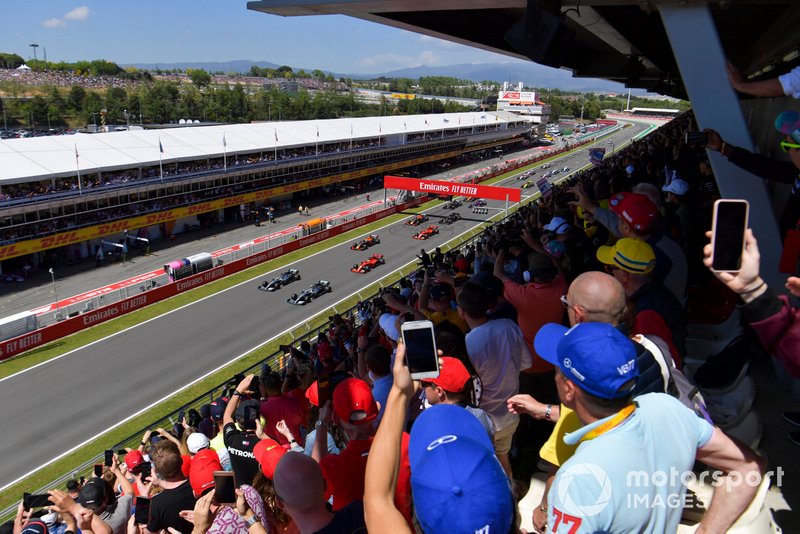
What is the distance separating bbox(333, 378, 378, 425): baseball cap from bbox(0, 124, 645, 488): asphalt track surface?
14.3 meters

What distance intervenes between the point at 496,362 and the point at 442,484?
83.3 inches

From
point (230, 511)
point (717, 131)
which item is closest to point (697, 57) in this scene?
point (717, 131)

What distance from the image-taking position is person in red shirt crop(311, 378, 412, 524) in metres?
3.05

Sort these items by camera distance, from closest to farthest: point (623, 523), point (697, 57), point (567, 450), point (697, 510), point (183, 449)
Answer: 1. point (623, 523)
2. point (567, 450)
3. point (697, 510)
4. point (697, 57)
5. point (183, 449)

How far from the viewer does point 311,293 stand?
25.9 m

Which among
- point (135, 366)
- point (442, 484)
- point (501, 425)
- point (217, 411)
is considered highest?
point (442, 484)

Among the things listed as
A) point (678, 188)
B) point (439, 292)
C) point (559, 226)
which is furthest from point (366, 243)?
point (439, 292)

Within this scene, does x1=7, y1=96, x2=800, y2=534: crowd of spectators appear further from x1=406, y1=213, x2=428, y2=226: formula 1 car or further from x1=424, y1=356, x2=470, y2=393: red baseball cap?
x1=406, y1=213, x2=428, y2=226: formula 1 car

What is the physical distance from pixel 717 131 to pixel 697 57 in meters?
0.69

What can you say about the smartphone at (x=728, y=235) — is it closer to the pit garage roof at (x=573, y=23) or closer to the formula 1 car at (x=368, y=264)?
the pit garage roof at (x=573, y=23)

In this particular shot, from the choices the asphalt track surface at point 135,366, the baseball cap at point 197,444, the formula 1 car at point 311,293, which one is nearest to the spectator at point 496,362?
the baseball cap at point 197,444

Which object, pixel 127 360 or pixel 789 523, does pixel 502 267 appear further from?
pixel 127 360

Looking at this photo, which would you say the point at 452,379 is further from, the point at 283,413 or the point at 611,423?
the point at 283,413

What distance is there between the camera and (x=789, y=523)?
3.13m
